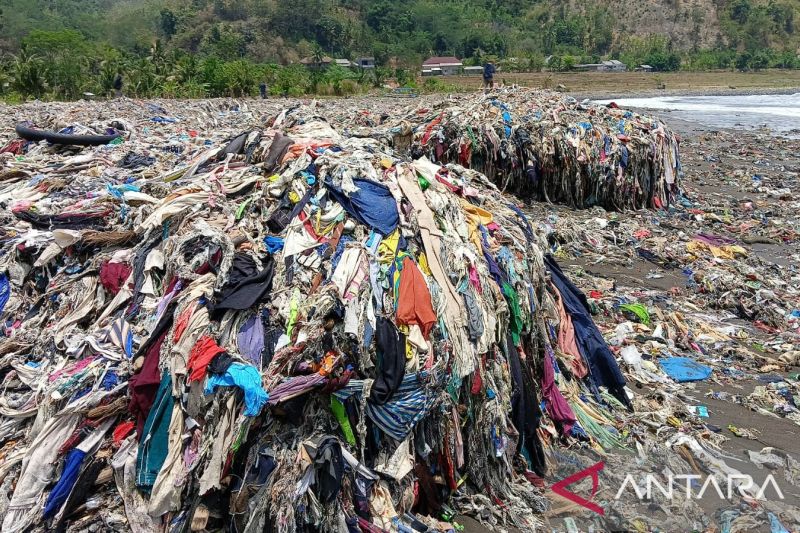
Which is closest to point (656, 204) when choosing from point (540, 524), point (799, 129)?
point (540, 524)

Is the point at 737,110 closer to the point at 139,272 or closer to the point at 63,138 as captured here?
the point at 63,138

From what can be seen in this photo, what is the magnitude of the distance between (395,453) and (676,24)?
10219cm

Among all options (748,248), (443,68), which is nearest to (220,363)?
(748,248)

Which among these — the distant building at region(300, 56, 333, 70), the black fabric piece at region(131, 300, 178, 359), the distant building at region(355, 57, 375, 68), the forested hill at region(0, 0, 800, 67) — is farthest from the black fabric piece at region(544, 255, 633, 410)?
the forested hill at region(0, 0, 800, 67)

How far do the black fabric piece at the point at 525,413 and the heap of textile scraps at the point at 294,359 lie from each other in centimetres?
2

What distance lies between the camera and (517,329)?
176 inches

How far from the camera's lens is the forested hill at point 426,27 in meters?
Answer: 74.3

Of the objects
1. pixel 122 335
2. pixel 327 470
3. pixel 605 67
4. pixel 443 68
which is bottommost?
pixel 327 470

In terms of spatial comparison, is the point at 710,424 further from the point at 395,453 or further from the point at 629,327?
the point at 395,453

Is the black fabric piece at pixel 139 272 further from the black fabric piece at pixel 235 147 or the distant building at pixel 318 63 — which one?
the distant building at pixel 318 63

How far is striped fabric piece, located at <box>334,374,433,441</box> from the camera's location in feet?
11.6

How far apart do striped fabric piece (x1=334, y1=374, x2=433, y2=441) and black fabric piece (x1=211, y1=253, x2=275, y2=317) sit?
1.02 m

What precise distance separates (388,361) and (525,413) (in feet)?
4.36

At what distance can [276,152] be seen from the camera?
218 inches
